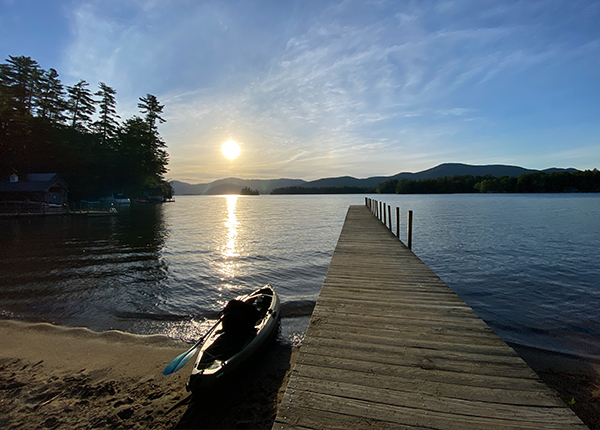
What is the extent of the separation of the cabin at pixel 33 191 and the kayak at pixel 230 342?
4291 cm

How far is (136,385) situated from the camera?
468 centimetres

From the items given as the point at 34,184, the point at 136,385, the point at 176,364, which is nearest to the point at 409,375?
the point at 176,364

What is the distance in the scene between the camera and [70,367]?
5.15 metres

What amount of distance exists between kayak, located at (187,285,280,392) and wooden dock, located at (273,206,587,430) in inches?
50.8

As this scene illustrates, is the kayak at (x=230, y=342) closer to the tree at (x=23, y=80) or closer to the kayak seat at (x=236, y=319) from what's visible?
the kayak seat at (x=236, y=319)

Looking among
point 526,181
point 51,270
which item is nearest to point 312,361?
point 51,270

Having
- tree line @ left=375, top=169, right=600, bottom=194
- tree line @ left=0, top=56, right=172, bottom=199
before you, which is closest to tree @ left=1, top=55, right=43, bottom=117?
tree line @ left=0, top=56, right=172, bottom=199

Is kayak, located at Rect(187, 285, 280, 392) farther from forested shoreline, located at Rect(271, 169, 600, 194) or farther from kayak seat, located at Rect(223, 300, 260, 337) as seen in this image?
forested shoreline, located at Rect(271, 169, 600, 194)

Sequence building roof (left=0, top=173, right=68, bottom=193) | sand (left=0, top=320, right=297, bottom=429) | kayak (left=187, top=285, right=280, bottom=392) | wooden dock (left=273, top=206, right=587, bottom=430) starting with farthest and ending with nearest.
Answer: building roof (left=0, top=173, right=68, bottom=193)
kayak (left=187, top=285, right=280, bottom=392)
sand (left=0, top=320, right=297, bottom=429)
wooden dock (left=273, top=206, right=587, bottom=430)

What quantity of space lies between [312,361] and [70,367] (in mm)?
4741

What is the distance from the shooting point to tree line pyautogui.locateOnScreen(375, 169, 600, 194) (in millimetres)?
113375

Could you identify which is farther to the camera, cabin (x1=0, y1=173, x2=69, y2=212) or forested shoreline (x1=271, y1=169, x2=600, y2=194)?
forested shoreline (x1=271, y1=169, x2=600, y2=194)

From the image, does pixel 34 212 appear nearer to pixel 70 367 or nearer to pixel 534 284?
pixel 70 367

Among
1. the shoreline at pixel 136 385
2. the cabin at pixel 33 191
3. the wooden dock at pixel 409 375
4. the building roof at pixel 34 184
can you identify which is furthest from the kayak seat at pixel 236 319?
the building roof at pixel 34 184
